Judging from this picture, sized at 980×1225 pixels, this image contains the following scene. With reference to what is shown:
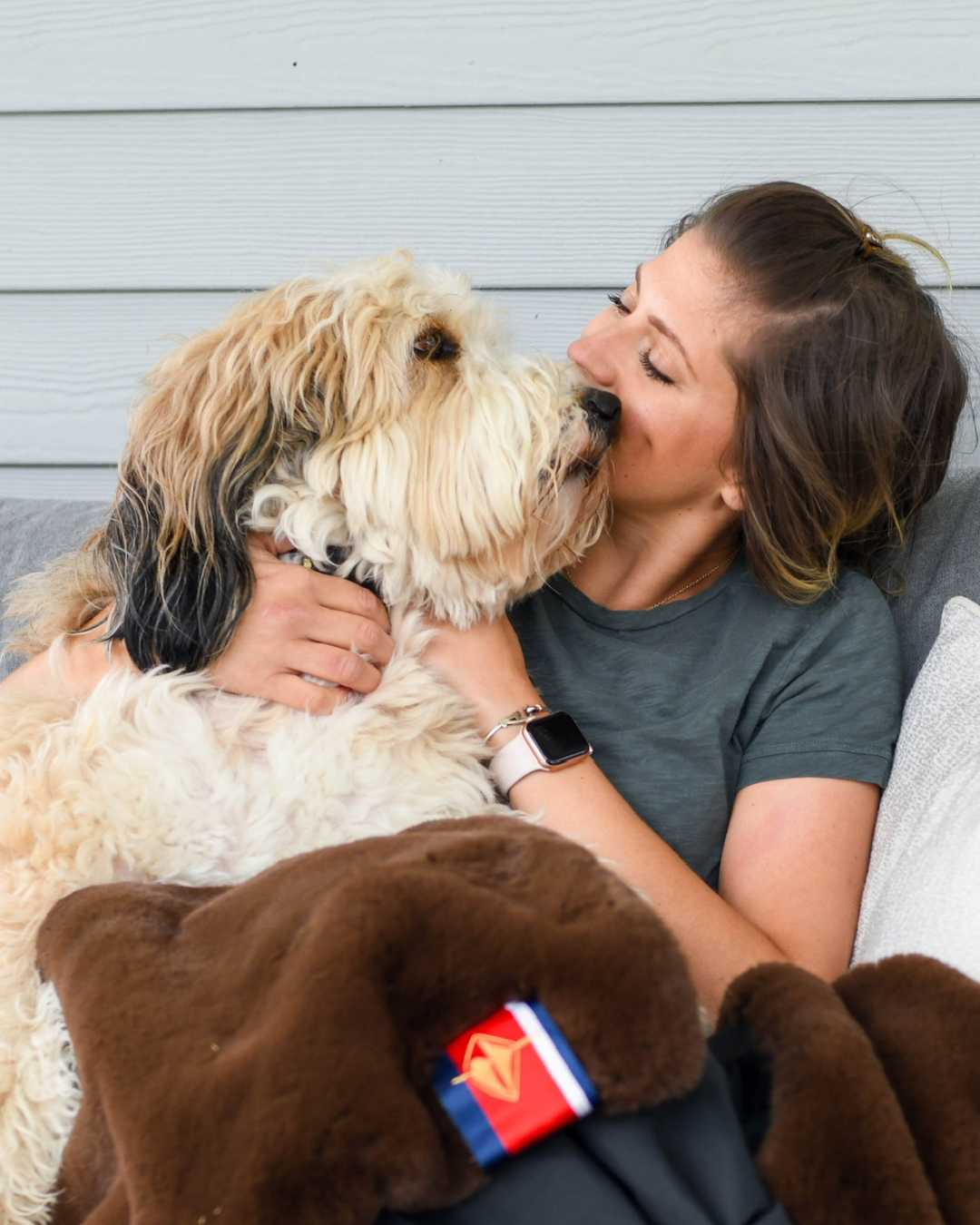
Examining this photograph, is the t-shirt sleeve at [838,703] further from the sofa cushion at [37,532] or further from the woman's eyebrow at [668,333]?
the sofa cushion at [37,532]

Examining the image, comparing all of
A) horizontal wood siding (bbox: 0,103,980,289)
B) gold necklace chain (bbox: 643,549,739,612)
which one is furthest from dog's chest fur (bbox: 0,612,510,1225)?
horizontal wood siding (bbox: 0,103,980,289)

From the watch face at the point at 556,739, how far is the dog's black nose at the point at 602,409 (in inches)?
17.0

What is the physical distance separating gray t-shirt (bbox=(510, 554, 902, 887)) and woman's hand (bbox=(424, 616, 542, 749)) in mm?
165

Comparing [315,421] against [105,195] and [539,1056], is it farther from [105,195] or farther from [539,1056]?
[105,195]

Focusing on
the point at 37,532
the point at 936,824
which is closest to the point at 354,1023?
the point at 936,824

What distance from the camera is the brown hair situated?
1.65 metres

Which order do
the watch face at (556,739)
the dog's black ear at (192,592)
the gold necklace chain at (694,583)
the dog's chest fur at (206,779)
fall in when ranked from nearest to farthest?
the dog's chest fur at (206,779), the dog's black ear at (192,592), the watch face at (556,739), the gold necklace chain at (694,583)

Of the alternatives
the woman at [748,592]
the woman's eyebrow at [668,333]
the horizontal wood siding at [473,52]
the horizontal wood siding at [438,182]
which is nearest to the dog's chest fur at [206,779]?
the woman at [748,592]

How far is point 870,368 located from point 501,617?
0.73m

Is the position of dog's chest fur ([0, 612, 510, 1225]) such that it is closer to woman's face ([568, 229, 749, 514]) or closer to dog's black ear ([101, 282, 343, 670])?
dog's black ear ([101, 282, 343, 670])

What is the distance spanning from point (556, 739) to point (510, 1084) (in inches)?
28.3

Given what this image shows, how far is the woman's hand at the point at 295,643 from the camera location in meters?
1.39

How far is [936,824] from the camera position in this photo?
1.36 metres

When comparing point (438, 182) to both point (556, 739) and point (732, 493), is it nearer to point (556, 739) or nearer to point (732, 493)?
point (732, 493)
